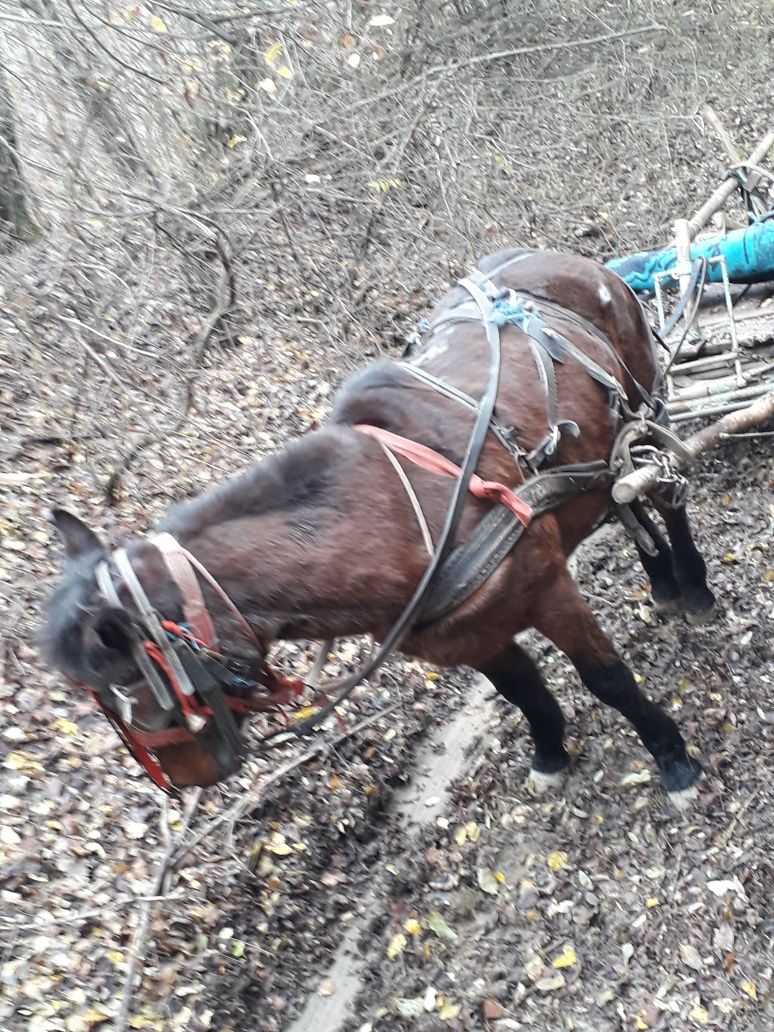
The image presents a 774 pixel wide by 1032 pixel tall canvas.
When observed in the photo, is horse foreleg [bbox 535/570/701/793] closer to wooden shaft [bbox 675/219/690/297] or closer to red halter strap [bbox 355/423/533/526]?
red halter strap [bbox 355/423/533/526]

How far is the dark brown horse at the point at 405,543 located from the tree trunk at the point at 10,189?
363 cm

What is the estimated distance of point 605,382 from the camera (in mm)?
3650

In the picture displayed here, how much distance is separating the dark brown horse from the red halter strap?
3 cm

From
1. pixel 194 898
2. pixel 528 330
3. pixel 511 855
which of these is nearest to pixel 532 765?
pixel 511 855

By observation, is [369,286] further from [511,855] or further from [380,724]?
[511,855]

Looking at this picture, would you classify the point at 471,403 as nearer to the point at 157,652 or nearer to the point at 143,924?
the point at 157,652

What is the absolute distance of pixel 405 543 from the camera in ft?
9.23

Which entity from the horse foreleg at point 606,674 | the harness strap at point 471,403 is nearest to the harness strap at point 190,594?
the harness strap at point 471,403

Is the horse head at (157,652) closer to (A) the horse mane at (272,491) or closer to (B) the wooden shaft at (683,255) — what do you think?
(A) the horse mane at (272,491)

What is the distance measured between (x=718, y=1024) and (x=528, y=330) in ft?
8.36

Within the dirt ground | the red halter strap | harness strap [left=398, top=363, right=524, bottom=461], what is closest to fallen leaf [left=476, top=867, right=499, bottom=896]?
the dirt ground

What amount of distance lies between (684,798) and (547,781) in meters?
0.62

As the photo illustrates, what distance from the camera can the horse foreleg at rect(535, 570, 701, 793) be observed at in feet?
10.9

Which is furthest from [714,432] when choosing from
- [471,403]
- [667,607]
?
[471,403]
